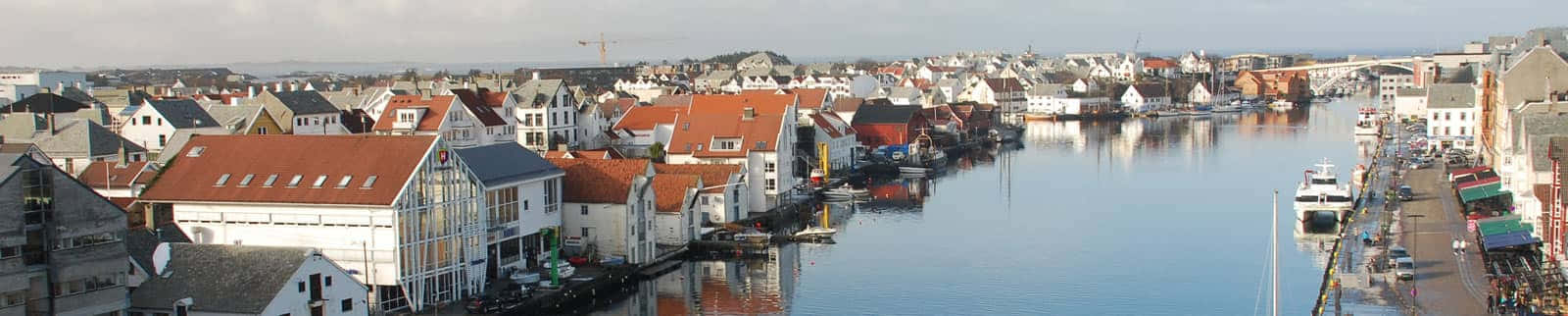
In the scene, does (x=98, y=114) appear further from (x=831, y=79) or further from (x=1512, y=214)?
(x=831, y=79)

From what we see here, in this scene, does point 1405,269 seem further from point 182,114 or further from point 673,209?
point 182,114

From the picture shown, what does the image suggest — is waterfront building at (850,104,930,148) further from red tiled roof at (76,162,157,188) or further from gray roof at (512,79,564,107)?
red tiled roof at (76,162,157,188)

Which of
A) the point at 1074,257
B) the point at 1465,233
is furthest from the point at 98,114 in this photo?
the point at 1465,233

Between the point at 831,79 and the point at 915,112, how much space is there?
22.3 metres

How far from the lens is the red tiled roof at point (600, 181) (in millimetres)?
16750

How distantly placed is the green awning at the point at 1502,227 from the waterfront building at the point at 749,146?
34.9ft

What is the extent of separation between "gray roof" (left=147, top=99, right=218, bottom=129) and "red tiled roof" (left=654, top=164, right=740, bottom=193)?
786cm

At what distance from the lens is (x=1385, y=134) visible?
38844 mm

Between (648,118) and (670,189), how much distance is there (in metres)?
10.5

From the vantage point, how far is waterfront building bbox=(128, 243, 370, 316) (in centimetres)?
1113

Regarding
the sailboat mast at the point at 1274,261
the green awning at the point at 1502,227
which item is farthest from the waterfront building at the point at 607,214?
the green awning at the point at 1502,227

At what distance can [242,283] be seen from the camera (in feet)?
37.0

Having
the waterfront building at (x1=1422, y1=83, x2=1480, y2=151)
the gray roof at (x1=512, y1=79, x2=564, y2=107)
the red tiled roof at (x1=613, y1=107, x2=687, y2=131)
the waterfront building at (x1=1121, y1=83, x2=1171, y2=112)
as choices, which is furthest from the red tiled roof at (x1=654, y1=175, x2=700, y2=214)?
the waterfront building at (x1=1121, y1=83, x2=1171, y2=112)

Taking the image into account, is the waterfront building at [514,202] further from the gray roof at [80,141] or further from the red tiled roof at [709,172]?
the gray roof at [80,141]
